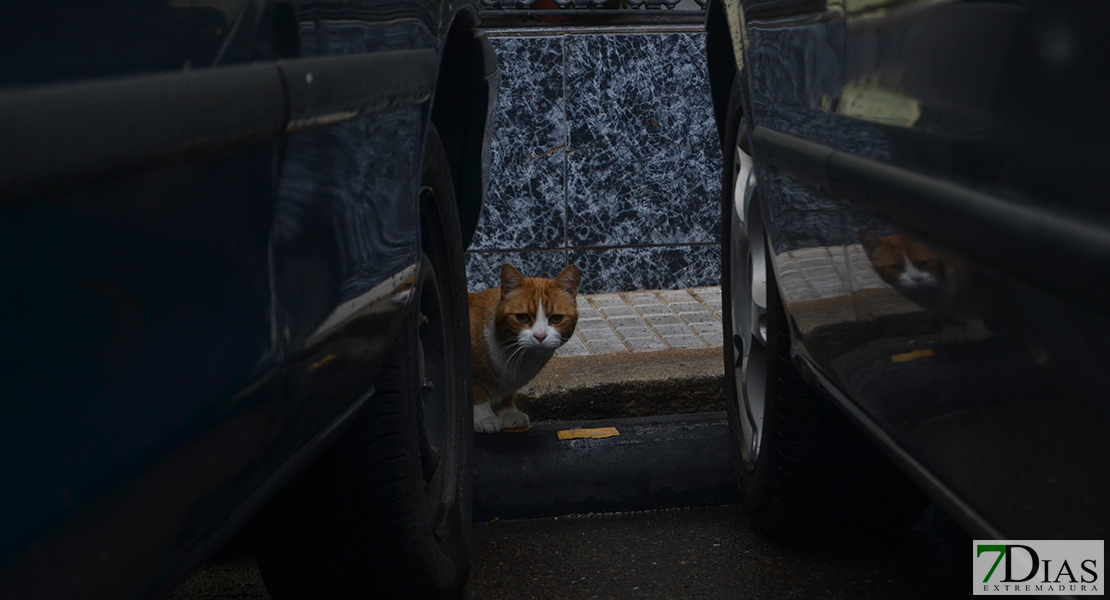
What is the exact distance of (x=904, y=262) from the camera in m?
1.26

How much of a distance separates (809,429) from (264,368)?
155 cm

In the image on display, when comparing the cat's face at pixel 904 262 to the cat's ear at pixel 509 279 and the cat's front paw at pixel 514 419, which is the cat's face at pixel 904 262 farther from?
the cat's ear at pixel 509 279

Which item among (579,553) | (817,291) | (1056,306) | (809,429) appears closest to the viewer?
(1056,306)

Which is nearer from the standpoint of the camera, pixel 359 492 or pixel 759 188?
pixel 359 492

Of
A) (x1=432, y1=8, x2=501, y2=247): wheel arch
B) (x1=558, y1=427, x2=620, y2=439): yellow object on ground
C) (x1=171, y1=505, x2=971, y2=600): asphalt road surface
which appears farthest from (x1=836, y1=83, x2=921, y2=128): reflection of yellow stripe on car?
(x1=558, y1=427, x2=620, y2=439): yellow object on ground

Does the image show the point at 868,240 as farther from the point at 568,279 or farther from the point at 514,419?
the point at 568,279

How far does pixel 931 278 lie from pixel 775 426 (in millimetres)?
1248

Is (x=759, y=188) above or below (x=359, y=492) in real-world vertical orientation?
above

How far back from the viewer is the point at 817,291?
1.70 m

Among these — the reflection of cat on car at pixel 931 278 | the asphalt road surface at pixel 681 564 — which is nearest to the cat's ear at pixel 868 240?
the reflection of cat on car at pixel 931 278

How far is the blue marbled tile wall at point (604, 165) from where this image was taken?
5520 millimetres

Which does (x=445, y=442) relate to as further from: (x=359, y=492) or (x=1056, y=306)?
(x=1056, y=306)

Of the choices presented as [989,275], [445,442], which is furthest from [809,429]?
[989,275]
